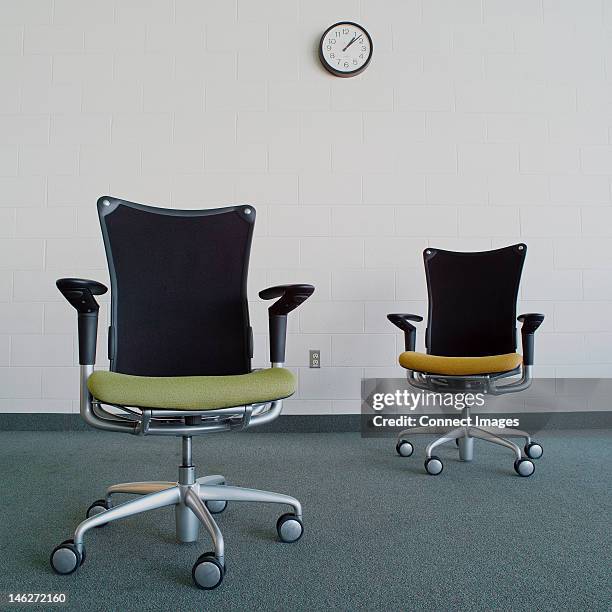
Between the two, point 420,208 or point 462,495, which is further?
point 420,208

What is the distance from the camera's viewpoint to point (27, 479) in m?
2.05

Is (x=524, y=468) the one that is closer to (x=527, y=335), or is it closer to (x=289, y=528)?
(x=527, y=335)

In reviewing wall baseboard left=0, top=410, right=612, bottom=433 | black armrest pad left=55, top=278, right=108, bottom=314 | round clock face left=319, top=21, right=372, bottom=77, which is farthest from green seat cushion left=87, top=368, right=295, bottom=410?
round clock face left=319, top=21, right=372, bottom=77

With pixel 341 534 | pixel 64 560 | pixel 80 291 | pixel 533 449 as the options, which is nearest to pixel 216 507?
pixel 341 534

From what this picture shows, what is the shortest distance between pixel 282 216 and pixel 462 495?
1.82m

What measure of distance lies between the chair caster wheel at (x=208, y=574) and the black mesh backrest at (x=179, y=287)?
57 cm

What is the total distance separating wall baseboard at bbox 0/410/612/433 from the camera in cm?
295

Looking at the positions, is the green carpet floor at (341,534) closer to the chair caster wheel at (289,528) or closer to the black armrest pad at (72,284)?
the chair caster wheel at (289,528)

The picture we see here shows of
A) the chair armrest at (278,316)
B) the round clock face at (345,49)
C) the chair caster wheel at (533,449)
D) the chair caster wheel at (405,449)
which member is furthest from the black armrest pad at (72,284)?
the round clock face at (345,49)

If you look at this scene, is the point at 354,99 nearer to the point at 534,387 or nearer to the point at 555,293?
the point at 555,293

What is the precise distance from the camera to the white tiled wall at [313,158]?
9.93ft

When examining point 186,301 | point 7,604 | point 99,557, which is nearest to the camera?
point 7,604

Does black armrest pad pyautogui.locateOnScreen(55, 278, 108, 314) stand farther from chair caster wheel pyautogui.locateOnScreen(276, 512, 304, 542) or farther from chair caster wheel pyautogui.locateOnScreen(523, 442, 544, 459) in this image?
chair caster wheel pyautogui.locateOnScreen(523, 442, 544, 459)

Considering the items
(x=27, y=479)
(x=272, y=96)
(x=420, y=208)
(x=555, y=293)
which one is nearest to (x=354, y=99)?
(x=272, y=96)
